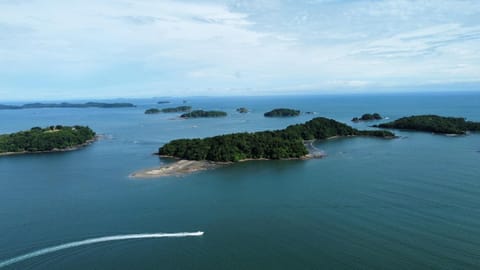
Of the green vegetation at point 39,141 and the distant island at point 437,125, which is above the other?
the distant island at point 437,125

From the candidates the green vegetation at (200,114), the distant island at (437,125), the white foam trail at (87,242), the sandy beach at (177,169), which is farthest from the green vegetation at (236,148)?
the green vegetation at (200,114)

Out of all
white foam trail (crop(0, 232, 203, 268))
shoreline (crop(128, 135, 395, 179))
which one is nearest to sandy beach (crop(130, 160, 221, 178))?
shoreline (crop(128, 135, 395, 179))

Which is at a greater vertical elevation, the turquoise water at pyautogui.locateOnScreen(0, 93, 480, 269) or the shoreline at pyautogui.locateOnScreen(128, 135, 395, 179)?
the shoreline at pyautogui.locateOnScreen(128, 135, 395, 179)

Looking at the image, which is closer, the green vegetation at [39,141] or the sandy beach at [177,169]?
the sandy beach at [177,169]

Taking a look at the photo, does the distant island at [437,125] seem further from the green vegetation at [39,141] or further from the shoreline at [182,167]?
the green vegetation at [39,141]

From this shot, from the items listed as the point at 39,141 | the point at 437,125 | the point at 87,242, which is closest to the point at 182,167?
the point at 87,242

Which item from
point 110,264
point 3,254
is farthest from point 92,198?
point 110,264

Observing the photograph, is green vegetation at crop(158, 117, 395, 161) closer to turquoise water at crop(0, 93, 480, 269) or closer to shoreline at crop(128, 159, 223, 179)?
shoreline at crop(128, 159, 223, 179)
